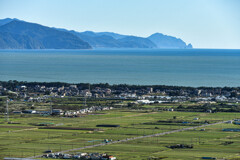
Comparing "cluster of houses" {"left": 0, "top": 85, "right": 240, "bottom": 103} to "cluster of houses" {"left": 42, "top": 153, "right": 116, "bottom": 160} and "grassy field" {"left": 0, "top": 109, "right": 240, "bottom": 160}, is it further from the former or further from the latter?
"cluster of houses" {"left": 42, "top": 153, "right": 116, "bottom": 160}

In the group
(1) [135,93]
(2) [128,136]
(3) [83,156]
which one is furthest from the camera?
(1) [135,93]

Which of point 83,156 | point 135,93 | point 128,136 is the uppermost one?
point 135,93

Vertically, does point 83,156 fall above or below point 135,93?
below

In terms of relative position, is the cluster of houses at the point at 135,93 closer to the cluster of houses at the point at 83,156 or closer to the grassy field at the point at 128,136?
the grassy field at the point at 128,136

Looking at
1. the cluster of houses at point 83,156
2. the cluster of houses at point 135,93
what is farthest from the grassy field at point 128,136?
the cluster of houses at point 135,93

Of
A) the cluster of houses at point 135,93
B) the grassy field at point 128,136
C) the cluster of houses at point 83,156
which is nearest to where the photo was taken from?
the cluster of houses at point 83,156

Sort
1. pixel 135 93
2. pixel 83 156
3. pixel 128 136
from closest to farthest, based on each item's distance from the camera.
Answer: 1. pixel 83 156
2. pixel 128 136
3. pixel 135 93

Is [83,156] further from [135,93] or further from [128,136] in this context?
[135,93]

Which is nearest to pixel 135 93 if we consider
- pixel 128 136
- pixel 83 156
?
pixel 128 136

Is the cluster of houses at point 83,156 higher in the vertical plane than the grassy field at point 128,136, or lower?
lower

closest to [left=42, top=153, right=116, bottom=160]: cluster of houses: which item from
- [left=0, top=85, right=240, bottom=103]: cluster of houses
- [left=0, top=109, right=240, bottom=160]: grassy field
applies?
[left=0, top=109, right=240, bottom=160]: grassy field

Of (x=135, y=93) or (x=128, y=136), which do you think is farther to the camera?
(x=135, y=93)
